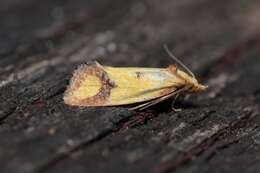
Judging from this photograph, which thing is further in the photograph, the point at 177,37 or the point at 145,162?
the point at 177,37

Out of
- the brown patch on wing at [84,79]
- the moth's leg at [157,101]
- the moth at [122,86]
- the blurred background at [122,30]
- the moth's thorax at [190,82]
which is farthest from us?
the blurred background at [122,30]

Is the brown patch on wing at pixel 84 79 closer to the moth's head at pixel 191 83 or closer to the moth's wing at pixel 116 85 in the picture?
the moth's wing at pixel 116 85

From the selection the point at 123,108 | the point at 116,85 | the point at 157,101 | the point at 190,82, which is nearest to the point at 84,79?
the point at 116,85

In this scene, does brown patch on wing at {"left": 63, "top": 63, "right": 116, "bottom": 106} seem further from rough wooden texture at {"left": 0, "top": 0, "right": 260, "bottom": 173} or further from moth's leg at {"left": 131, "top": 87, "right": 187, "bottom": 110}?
moth's leg at {"left": 131, "top": 87, "right": 187, "bottom": 110}

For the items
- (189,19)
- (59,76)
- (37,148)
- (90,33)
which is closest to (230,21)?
(189,19)

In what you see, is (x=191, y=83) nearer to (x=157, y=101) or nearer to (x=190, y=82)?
(x=190, y=82)

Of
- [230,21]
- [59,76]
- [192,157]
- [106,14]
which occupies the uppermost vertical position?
[106,14]

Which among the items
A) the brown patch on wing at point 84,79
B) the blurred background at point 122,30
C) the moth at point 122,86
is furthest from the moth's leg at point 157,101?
the blurred background at point 122,30

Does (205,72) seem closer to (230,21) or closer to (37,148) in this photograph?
(230,21)
